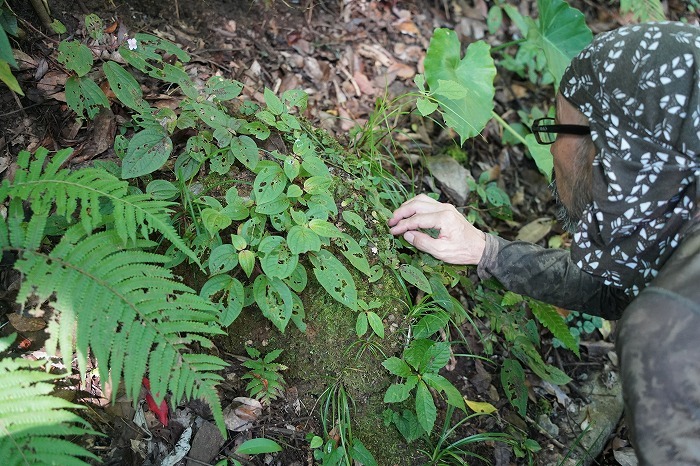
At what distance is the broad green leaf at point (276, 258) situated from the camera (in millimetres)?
2461

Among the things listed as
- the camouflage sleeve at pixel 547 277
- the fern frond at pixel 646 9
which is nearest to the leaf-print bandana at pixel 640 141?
the camouflage sleeve at pixel 547 277

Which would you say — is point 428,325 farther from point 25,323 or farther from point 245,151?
point 25,323

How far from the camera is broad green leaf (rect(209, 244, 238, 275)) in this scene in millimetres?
2471

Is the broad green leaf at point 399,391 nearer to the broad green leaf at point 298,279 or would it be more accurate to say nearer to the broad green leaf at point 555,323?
the broad green leaf at point 298,279

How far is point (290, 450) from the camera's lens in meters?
2.54

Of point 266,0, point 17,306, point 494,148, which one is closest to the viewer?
point 17,306

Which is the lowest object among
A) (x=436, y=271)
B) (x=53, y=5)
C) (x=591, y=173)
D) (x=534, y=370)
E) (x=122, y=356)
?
(x=534, y=370)

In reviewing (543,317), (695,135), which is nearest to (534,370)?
(543,317)

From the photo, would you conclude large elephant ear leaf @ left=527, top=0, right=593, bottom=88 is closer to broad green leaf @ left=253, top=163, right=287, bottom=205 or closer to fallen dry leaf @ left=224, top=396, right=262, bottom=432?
broad green leaf @ left=253, top=163, right=287, bottom=205

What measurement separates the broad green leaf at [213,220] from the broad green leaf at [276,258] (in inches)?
7.6

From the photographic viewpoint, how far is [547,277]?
3041 mm

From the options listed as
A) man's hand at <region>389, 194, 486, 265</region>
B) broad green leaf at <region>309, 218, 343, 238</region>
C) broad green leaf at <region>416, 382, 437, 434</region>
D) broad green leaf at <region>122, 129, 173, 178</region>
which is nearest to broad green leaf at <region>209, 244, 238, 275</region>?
broad green leaf at <region>309, 218, 343, 238</region>

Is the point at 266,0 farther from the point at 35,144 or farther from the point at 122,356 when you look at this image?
the point at 122,356

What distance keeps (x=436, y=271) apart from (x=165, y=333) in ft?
5.12
